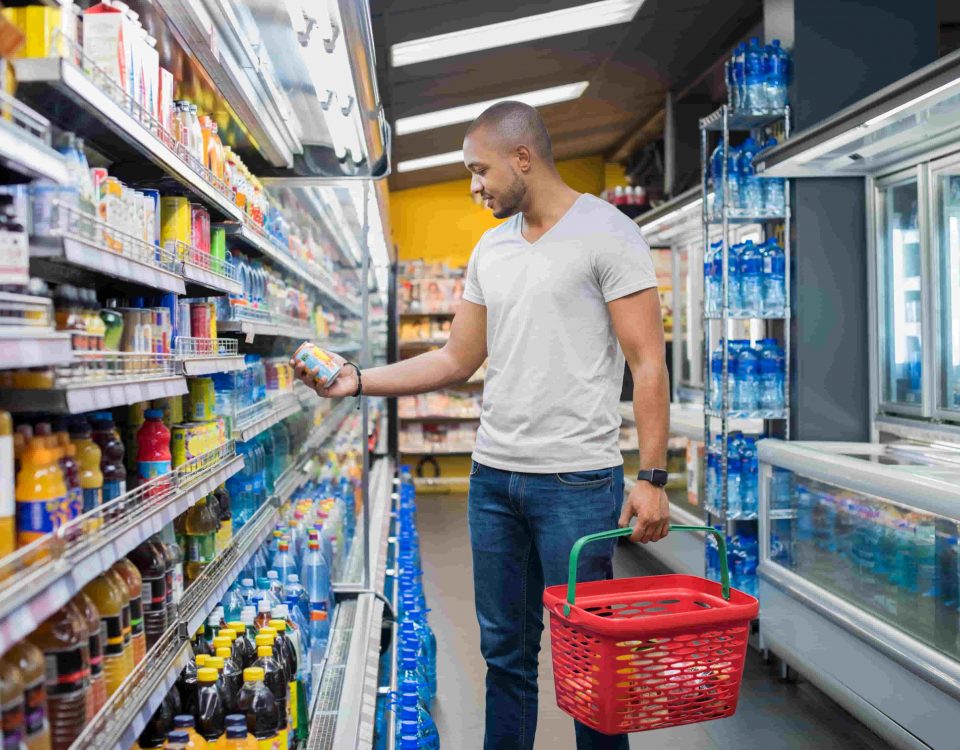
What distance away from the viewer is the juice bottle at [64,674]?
1.52 meters

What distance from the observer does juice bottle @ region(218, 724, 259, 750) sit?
2.12m

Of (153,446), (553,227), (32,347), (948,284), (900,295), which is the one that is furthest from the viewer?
(900,295)

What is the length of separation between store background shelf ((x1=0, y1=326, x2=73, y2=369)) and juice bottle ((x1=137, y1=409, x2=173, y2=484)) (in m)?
0.79

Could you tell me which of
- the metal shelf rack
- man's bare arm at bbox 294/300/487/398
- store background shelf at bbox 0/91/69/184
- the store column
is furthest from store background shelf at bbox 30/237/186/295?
the store column

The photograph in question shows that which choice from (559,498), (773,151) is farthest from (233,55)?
(773,151)

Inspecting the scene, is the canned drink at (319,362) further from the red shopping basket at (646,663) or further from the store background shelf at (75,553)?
the red shopping basket at (646,663)

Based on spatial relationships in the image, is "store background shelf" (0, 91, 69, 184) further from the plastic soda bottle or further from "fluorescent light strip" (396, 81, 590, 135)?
"fluorescent light strip" (396, 81, 590, 135)

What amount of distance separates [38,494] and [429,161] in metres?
9.41

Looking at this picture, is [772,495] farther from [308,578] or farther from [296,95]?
[296,95]

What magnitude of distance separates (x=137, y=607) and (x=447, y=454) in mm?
9247

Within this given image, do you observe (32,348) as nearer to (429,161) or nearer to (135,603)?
(135,603)

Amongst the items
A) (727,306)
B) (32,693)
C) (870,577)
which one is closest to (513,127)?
(32,693)

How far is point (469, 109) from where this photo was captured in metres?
8.45

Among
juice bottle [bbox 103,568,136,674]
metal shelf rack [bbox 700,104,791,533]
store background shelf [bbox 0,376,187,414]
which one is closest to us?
store background shelf [bbox 0,376,187,414]
